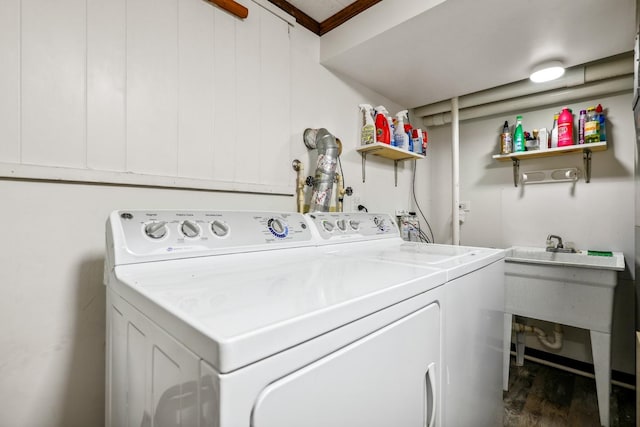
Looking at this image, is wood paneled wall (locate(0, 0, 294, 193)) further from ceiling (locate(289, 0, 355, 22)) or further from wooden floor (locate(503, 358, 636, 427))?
wooden floor (locate(503, 358, 636, 427))

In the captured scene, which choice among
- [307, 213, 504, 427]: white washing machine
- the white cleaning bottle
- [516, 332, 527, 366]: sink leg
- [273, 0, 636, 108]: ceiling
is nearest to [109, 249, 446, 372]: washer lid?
[307, 213, 504, 427]: white washing machine

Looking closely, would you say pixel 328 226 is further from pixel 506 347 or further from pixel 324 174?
pixel 506 347

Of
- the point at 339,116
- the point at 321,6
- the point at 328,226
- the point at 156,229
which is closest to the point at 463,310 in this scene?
the point at 328,226

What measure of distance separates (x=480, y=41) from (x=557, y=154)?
1268 millimetres

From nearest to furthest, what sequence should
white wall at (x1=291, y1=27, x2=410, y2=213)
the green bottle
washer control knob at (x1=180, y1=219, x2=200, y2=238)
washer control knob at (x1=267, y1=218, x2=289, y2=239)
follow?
washer control knob at (x1=180, y1=219, x2=200, y2=238) → washer control knob at (x1=267, y1=218, x2=289, y2=239) → white wall at (x1=291, y1=27, x2=410, y2=213) → the green bottle

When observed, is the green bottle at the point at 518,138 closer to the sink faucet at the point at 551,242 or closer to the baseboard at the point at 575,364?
the sink faucet at the point at 551,242

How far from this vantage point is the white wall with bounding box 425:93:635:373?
2094 millimetres

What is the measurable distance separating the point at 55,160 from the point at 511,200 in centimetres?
303

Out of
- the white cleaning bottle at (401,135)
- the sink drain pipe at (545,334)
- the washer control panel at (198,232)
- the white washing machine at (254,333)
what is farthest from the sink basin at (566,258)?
the washer control panel at (198,232)

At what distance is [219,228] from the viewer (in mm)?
1070

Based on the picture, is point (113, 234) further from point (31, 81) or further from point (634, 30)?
point (634, 30)

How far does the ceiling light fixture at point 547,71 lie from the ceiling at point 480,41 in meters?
0.05

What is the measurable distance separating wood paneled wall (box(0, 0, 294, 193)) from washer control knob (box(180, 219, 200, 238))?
356 mm

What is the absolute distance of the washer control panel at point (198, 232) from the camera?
2.89ft
